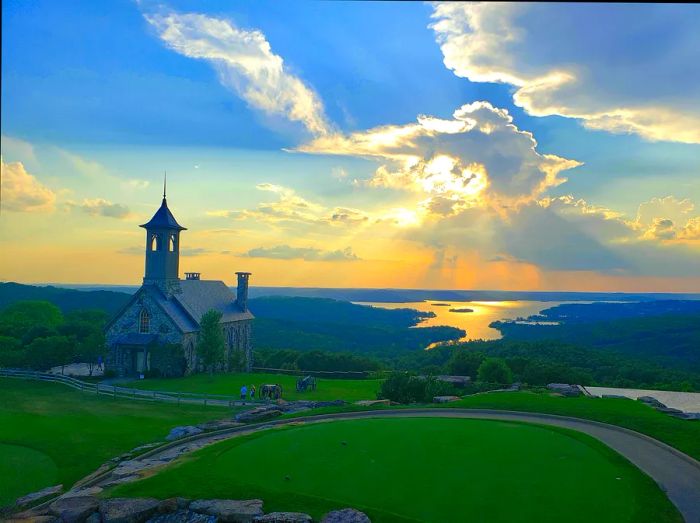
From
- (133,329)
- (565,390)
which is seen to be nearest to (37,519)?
(565,390)

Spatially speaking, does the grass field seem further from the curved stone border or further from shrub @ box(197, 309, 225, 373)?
shrub @ box(197, 309, 225, 373)

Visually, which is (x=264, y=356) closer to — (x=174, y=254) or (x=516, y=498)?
(x=174, y=254)

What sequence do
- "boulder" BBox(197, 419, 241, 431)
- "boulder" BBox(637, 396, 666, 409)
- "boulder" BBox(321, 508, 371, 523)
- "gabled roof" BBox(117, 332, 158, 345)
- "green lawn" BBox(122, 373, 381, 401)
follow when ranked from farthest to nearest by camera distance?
"gabled roof" BBox(117, 332, 158, 345)
"green lawn" BBox(122, 373, 381, 401)
"boulder" BBox(637, 396, 666, 409)
"boulder" BBox(197, 419, 241, 431)
"boulder" BBox(321, 508, 371, 523)

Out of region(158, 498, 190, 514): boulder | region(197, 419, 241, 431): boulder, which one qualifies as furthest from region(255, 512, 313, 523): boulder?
region(197, 419, 241, 431): boulder

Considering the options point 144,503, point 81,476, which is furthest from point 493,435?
point 81,476

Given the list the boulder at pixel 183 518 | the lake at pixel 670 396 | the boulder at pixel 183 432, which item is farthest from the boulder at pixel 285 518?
the lake at pixel 670 396

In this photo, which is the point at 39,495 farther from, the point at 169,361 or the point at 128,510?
the point at 169,361
